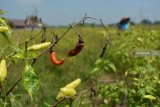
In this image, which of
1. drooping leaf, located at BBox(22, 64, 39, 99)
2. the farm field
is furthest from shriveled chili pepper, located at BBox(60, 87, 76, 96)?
drooping leaf, located at BBox(22, 64, 39, 99)

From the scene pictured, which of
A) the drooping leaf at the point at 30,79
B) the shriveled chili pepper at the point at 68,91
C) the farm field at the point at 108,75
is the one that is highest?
the drooping leaf at the point at 30,79

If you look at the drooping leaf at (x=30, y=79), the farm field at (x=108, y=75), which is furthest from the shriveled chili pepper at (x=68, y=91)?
the drooping leaf at (x=30, y=79)

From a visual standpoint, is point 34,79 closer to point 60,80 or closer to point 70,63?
point 60,80

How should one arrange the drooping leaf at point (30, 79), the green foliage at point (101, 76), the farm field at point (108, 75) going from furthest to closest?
the farm field at point (108, 75) < the green foliage at point (101, 76) < the drooping leaf at point (30, 79)

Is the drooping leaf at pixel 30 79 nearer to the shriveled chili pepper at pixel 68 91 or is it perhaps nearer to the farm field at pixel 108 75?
the farm field at pixel 108 75

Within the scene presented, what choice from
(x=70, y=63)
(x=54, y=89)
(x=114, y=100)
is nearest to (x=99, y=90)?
(x=114, y=100)

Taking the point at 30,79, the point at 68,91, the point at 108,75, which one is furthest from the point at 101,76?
the point at 108,75

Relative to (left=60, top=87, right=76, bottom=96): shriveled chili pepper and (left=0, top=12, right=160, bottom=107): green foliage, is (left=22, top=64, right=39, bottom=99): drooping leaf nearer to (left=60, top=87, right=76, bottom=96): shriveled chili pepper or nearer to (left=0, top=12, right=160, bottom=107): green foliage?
(left=0, top=12, right=160, bottom=107): green foliage

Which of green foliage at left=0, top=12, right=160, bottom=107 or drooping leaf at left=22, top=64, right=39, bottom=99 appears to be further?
green foliage at left=0, top=12, right=160, bottom=107
